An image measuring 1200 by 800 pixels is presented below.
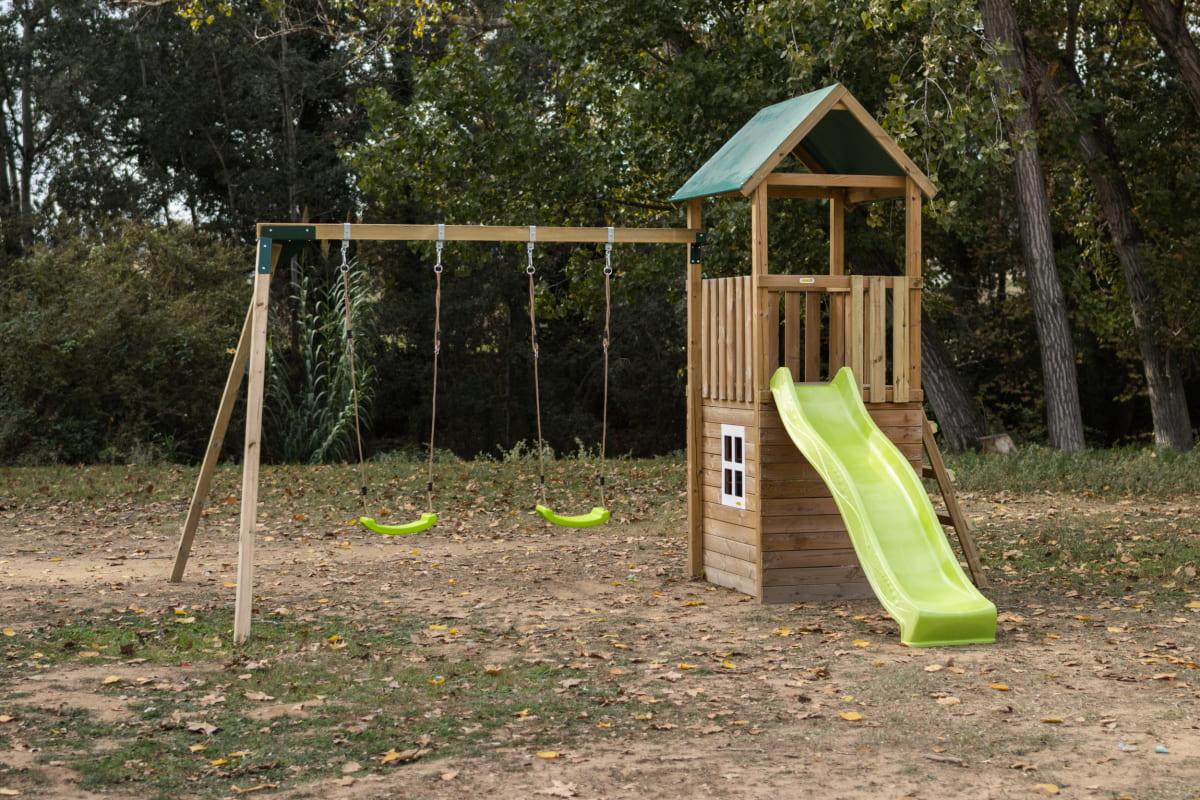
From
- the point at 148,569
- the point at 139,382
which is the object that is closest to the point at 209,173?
the point at 139,382

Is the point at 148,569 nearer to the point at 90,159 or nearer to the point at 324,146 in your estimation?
the point at 324,146

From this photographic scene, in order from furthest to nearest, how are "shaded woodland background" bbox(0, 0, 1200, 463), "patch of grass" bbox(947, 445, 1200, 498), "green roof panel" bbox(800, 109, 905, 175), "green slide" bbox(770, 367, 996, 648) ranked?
"shaded woodland background" bbox(0, 0, 1200, 463)
"patch of grass" bbox(947, 445, 1200, 498)
"green roof panel" bbox(800, 109, 905, 175)
"green slide" bbox(770, 367, 996, 648)

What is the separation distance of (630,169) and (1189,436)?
8253mm

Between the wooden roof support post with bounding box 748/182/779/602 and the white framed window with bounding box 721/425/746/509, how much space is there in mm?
219

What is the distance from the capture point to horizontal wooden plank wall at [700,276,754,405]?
877 cm

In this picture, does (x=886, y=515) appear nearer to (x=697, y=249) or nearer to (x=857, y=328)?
(x=857, y=328)

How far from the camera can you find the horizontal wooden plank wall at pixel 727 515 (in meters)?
8.66

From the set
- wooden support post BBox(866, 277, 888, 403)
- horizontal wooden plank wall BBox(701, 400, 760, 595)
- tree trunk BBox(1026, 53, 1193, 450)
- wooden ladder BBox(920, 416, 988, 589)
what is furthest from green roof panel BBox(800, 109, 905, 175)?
tree trunk BBox(1026, 53, 1193, 450)

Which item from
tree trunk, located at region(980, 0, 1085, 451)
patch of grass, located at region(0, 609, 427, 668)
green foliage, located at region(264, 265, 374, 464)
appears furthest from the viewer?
green foliage, located at region(264, 265, 374, 464)

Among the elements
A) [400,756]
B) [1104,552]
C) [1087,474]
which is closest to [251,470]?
[400,756]

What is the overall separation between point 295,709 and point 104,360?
45.5ft

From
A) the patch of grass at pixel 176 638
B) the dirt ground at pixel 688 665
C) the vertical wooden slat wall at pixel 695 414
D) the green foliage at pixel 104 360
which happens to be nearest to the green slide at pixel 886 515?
the dirt ground at pixel 688 665

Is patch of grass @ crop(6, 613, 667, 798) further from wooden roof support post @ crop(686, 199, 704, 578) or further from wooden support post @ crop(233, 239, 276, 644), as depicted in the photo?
wooden roof support post @ crop(686, 199, 704, 578)

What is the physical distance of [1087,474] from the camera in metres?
14.0
